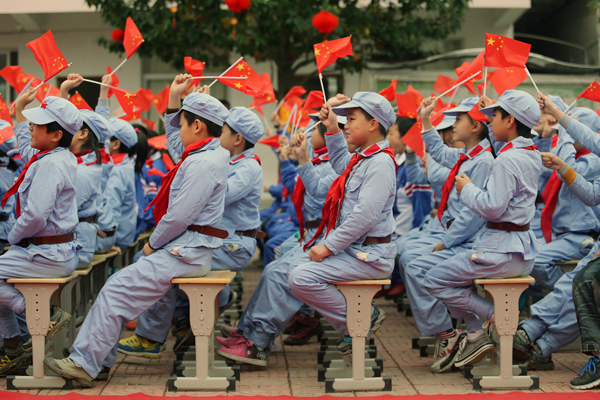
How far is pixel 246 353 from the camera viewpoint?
5.03 meters

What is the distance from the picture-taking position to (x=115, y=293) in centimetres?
443

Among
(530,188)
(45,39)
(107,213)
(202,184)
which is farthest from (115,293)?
(530,188)

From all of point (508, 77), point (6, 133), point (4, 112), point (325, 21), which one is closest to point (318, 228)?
point (508, 77)

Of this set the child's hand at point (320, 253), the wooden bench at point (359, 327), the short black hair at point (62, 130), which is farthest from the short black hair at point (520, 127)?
the short black hair at point (62, 130)

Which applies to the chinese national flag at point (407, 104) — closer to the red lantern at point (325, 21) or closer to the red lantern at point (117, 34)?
the red lantern at point (325, 21)

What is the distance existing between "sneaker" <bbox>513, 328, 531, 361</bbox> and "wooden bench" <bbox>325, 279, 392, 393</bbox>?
109 centimetres

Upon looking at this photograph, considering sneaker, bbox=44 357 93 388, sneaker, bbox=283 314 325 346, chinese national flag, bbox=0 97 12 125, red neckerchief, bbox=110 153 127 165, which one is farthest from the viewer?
red neckerchief, bbox=110 153 127 165

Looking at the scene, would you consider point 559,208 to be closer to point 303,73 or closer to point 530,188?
point 530,188

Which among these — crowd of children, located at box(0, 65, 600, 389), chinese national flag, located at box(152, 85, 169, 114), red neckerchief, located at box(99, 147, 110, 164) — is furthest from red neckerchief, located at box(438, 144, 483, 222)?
chinese national flag, located at box(152, 85, 169, 114)

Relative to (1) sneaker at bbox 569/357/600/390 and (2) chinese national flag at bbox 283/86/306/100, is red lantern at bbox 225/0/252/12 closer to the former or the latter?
(2) chinese national flag at bbox 283/86/306/100

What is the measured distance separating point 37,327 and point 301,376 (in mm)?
1840

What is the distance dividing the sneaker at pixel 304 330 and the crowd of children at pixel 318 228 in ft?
0.04

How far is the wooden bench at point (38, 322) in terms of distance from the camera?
4.45 metres

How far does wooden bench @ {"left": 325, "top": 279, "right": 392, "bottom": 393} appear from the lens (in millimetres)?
4500
